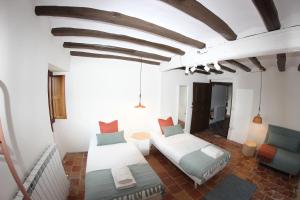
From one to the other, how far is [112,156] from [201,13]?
112 inches

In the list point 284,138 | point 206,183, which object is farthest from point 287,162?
point 206,183

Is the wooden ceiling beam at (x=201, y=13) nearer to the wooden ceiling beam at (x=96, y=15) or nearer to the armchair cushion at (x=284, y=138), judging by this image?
the wooden ceiling beam at (x=96, y=15)

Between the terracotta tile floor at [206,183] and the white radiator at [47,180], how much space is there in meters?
0.51

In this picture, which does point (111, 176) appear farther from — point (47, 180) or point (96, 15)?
point (96, 15)

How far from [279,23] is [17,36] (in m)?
2.78

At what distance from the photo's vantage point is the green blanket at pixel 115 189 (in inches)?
71.1

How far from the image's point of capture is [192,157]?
2781 millimetres

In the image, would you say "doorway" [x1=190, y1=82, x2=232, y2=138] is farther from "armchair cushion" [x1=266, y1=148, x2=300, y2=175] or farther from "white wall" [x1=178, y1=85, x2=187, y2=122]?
"armchair cushion" [x1=266, y1=148, x2=300, y2=175]

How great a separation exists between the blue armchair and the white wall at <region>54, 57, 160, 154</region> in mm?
3569

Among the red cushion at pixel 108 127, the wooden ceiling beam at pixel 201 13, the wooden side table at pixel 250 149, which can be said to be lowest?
the wooden side table at pixel 250 149

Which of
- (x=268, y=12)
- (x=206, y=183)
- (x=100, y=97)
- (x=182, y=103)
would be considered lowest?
(x=206, y=183)

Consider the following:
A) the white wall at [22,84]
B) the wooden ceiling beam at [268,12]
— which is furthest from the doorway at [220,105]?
the white wall at [22,84]

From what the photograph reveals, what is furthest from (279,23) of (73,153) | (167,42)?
(73,153)

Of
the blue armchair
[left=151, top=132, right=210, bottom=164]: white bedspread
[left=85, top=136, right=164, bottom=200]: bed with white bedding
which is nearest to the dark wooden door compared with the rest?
[left=151, top=132, right=210, bottom=164]: white bedspread
